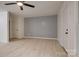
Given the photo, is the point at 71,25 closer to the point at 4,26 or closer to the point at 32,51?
the point at 32,51

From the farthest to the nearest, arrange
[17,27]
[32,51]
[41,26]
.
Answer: [17,27], [41,26], [32,51]

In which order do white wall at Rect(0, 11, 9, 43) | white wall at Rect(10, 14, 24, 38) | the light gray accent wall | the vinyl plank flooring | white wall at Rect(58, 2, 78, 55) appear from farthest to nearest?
white wall at Rect(10, 14, 24, 38) < the light gray accent wall < white wall at Rect(0, 11, 9, 43) < the vinyl plank flooring < white wall at Rect(58, 2, 78, 55)

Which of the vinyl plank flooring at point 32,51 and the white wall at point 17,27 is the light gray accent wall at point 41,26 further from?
the vinyl plank flooring at point 32,51

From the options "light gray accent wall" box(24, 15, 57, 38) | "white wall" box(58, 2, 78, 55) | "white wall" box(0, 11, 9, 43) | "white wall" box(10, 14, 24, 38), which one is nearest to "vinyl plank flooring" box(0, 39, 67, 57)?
"white wall" box(58, 2, 78, 55)

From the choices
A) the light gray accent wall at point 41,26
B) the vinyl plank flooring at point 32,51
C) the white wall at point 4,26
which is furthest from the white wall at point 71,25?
the light gray accent wall at point 41,26

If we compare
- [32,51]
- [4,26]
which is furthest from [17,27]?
[32,51]

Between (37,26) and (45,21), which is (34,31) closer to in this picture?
(37,26)

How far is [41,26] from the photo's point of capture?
9.74 meters

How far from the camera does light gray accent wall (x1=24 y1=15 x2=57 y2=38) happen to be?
9359 mm

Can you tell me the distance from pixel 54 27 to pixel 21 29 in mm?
3385

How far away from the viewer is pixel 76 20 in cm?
273

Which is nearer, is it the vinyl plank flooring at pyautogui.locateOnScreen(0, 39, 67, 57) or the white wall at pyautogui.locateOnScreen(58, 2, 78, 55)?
the white wall at pyautogui.locateOnScreen(58, 2, 78, 55)

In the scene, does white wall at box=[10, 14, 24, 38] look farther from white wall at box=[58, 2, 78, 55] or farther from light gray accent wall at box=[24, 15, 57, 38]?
white wall at box=[58, 2, 78, 55]

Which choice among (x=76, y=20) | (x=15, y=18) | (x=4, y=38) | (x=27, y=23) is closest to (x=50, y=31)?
(x=27, y=23)
